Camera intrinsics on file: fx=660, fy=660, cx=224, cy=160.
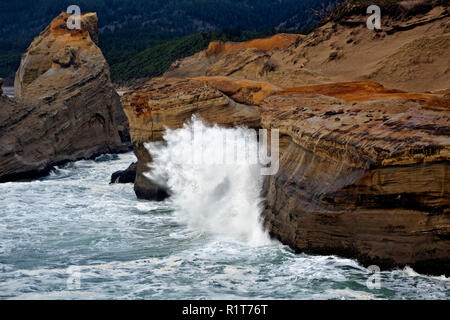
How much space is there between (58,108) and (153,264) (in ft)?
43.6

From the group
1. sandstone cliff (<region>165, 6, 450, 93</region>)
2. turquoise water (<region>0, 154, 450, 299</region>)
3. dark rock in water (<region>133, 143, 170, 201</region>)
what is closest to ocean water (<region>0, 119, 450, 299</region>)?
turquoise water (<region>0, 154, 450, 299</region>)

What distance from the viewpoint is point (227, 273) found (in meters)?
9.51

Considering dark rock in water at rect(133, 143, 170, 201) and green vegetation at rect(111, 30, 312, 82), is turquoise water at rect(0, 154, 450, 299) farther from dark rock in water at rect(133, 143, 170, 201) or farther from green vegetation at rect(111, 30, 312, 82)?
green vegetation at rect(111, 30, 312, 82)

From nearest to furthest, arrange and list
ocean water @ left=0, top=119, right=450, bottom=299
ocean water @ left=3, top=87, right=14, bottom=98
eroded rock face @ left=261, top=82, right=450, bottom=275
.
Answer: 1. eroded rock face @ left=261, top=82, right=450, bottom=275
2. ocean water @ left=0, top=119, right=450, bottom=299
3. ocean water @ left=3, top=87, right=14, bottom=98

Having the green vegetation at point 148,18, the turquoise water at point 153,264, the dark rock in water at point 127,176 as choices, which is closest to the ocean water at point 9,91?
the green vegetation at point 148,18

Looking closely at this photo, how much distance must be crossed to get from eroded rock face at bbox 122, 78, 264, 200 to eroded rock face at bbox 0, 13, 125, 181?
5.29 meters

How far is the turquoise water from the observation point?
8.59 m

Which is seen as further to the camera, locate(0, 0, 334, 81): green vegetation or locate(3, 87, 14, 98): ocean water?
locate(0, 0, 334, 81): green vegetation

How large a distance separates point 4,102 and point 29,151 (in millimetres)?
1750

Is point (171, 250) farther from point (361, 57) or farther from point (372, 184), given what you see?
point (361, 57)

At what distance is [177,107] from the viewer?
15.4m

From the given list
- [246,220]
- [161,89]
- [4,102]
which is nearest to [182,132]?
[161,89]

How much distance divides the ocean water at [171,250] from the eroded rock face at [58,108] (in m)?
2.81

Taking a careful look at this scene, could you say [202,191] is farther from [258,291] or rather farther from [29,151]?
[29,151]
